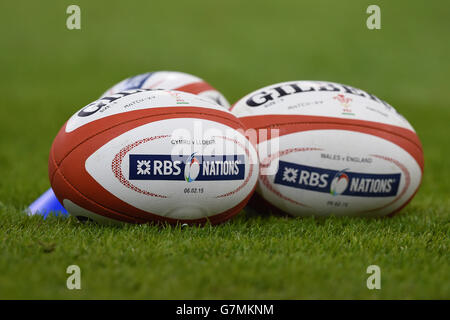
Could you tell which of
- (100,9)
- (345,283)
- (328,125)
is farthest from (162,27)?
(345,283)

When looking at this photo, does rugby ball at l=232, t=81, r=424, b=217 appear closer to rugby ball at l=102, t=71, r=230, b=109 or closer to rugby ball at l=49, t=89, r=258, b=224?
rugby ball at l=49, t=89, r=258, b=224

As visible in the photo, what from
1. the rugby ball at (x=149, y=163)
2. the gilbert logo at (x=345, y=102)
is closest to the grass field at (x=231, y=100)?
the rugby ball at (x=149, y=163)

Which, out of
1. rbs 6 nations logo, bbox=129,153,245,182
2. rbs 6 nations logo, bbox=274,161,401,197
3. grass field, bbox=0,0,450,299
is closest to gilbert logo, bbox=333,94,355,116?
rbs 6 nations logo, bbox=274,161,401,197

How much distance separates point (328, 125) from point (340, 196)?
443mm

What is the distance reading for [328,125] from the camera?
3.51m

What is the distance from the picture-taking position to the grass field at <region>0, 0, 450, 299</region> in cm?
243

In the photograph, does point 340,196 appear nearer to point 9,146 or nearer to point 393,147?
point 393,147

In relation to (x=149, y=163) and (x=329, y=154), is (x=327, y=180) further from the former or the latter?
(x=149, y=163)

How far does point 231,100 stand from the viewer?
35.7ft

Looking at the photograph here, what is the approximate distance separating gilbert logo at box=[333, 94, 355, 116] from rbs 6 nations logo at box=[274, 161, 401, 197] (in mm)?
382

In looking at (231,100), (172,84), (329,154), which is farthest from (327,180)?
(231,100)

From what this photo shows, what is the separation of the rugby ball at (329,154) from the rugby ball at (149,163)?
331 mm

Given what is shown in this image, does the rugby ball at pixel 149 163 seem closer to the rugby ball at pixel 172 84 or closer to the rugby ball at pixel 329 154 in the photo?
the rugby ball at pixel 329 154

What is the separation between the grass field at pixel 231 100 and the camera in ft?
7.97
